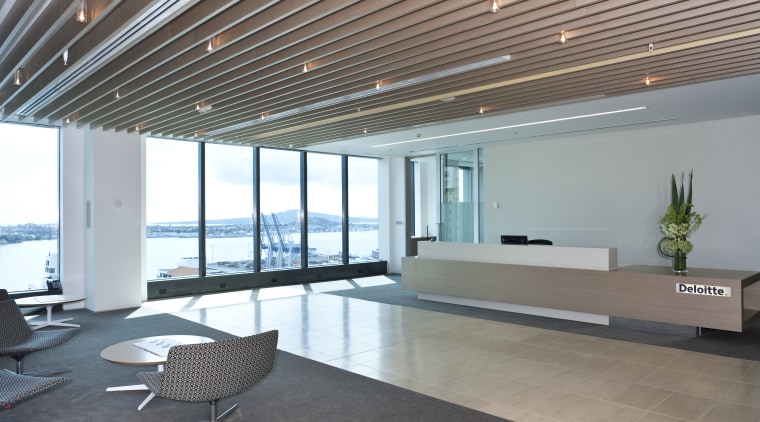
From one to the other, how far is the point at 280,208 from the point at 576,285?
6.91 m

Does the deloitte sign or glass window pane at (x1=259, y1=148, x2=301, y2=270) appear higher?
glass window pane at (x1=259, y1=148, x2=301, y2=270)

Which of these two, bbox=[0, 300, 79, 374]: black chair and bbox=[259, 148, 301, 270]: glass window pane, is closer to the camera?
bbox=[0, 300, 79, 374]: black chair

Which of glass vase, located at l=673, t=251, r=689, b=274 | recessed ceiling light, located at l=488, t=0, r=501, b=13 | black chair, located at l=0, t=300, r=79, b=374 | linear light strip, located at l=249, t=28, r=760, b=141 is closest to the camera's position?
recessed ceiling light, located at l=488, t=0, r=501, b=13

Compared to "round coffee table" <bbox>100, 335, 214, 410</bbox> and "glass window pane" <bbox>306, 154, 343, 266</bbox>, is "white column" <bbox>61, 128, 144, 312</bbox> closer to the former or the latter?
"glass window pane" <bbox>306, 154, 343, 266</bbox>

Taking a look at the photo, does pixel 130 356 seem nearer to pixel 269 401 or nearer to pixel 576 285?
pixel 269 401

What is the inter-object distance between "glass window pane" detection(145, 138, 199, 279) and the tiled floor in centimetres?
173

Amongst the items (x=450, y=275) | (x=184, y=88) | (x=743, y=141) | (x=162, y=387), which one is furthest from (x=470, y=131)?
(x=162, y=387)

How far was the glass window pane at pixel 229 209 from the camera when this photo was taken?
34.6ft

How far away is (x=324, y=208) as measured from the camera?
12633 mm

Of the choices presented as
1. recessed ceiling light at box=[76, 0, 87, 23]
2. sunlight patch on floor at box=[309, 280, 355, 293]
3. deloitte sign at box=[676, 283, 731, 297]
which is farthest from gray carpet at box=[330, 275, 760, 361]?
recessed ceiling light at box=[76, 0, 87, 23]

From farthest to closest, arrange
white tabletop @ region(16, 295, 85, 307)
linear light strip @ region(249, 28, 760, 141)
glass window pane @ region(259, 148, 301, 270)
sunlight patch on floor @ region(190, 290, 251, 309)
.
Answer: glass window pane @ region(259, 148, 301, 270) < sunlight patch on floor @ region(190, 290, 251, 309) < white tabletop @ region(16, 295, 85, 307) < linear light strip @ region(249, 28, 760, 141)

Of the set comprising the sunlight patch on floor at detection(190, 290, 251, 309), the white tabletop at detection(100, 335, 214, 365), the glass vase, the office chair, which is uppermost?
the glass vase

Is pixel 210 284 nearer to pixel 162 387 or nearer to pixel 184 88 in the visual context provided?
pixel 184 88

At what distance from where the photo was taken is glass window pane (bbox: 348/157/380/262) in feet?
43.6
